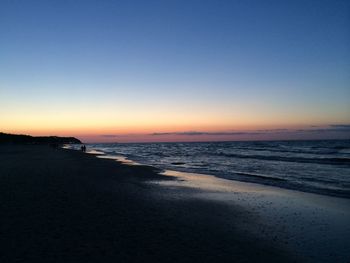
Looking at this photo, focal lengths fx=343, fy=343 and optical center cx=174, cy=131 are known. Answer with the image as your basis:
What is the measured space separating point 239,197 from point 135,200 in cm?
489

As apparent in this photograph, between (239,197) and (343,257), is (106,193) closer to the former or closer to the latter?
(239,197)

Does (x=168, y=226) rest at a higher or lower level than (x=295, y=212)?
higher

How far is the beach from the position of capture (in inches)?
295

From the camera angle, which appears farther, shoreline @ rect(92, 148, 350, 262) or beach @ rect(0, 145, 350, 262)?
shoreline @ rect(92, 148, 350, 262)

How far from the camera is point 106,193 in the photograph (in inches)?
621

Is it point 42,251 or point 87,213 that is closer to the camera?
point 42,251

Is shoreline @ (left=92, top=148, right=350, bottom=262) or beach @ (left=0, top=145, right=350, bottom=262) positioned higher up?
beach @ (left=0, top=145, right=350, bottom=262)

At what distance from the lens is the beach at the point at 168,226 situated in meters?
7.49

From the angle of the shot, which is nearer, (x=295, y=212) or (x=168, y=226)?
(x=168, y=226)

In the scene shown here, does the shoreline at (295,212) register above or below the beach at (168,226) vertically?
below

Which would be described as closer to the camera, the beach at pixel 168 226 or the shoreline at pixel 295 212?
the beach at pixel 168 226

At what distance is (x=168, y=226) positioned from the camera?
989 centimetres

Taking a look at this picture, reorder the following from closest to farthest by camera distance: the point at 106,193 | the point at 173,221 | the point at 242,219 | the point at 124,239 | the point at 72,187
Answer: the point at 124,239 → the point at 173,221 → the point at 242,219 → the point at 106,193 → the point at 72,187

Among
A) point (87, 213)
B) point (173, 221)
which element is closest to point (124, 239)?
point (173, 221)
